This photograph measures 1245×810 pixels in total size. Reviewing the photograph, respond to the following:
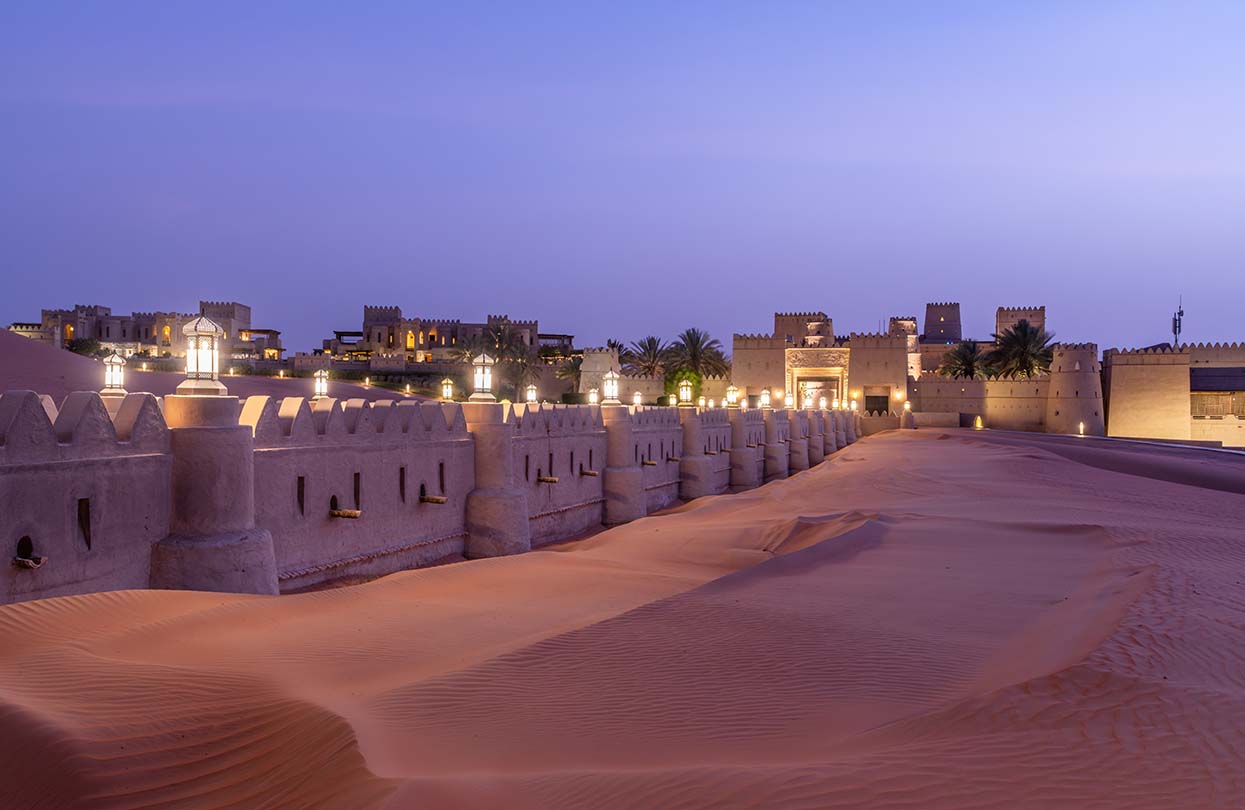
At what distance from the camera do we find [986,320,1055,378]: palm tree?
218 ft

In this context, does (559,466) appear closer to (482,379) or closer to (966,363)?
(482,379)

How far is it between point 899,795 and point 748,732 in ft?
4.20

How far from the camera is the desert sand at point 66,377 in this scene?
3903 centimetres

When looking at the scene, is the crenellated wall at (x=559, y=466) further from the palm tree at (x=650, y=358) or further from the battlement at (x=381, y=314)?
the battlement at (x=381, y=314)

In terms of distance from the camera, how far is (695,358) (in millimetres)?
67062

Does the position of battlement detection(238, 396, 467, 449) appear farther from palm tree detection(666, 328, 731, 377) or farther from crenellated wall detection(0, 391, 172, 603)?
palm tree detection(666, 328, 731, 377)

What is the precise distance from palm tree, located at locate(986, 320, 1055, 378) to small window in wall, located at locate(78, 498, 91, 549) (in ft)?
222

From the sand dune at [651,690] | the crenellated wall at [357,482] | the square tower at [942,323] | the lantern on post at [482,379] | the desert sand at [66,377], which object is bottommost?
the sand dune at [651,690]

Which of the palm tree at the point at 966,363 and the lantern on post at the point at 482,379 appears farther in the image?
the palm tree at the point at 966,363

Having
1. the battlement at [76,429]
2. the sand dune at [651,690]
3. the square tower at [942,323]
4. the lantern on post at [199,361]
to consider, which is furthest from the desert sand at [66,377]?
the square tower at [942,323]

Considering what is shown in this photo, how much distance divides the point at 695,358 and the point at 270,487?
57.4m

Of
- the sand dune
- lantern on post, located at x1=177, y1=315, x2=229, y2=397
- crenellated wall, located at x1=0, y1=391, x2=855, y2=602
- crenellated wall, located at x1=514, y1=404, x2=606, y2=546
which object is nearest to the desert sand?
crenellated wall, located at x1=514, y1=404, x2=606, y2=546

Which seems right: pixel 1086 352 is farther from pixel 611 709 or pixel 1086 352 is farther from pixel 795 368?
pixel 611 709

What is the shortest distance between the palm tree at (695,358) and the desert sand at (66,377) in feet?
75.1
